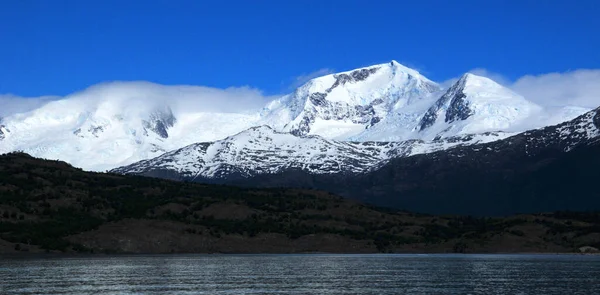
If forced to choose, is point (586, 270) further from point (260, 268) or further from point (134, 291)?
point (134, 291)

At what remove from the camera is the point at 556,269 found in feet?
572

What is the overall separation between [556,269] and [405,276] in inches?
1450

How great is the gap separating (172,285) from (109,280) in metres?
14.3

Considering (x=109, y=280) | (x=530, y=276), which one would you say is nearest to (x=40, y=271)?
(x=109, y=280)

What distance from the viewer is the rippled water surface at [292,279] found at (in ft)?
407

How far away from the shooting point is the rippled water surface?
12400cm

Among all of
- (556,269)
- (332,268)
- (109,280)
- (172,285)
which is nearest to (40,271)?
(109,280)

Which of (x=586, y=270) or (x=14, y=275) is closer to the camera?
(x=14, y=275)

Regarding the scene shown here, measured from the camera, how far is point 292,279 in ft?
476

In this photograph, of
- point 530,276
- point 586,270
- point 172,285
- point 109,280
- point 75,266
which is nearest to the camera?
point 172,285

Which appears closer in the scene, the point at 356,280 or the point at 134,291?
the point at 134,291

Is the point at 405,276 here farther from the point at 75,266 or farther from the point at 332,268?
the point at 75,266

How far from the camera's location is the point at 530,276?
15212 cm

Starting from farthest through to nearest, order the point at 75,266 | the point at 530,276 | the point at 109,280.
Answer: the point at 75,266, the point at 530,276, the point at 109,280
